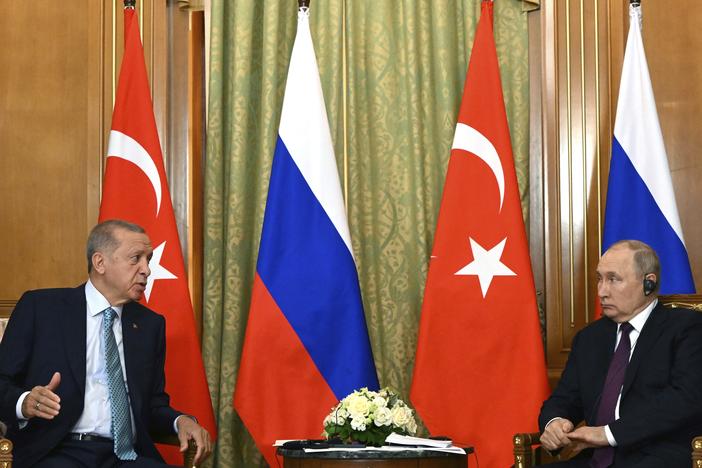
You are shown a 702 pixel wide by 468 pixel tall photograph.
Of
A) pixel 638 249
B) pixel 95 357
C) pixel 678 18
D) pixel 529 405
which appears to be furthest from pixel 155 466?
pixel 678 18

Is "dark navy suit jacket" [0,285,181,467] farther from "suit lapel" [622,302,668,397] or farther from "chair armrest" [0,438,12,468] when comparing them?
"suit lapel" [622,302,668,397]

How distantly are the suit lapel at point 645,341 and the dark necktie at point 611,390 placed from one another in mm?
45

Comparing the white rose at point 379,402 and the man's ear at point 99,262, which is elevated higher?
the man's ear at point 99,262

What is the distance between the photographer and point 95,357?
14.2 ft

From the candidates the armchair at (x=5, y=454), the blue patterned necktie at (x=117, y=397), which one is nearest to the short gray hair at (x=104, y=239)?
the blue patterned necktie at (x=117, y=397)

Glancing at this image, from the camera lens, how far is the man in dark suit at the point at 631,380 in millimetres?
4047

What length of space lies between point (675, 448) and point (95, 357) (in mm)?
2313

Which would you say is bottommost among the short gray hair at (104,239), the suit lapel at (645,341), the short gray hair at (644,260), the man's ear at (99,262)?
the suit lapel at (645,341)

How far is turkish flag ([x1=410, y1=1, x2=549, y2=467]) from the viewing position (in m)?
4.98

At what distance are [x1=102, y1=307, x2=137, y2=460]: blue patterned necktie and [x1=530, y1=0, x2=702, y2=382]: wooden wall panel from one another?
7.81 ft

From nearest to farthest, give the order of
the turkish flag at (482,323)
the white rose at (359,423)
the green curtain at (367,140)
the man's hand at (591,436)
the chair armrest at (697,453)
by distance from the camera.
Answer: the chair armrest at (697,453) < the man's hand at (591,436) < the white rose at (359,423) < the turkish flag at (482,323) < the green curtain at (367,140)

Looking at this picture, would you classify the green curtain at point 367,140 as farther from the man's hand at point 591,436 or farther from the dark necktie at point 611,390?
the man's hand at point 591,436

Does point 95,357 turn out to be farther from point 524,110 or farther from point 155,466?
point 524,110

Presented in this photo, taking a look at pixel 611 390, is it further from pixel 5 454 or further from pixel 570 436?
pixel 5 454
